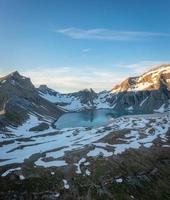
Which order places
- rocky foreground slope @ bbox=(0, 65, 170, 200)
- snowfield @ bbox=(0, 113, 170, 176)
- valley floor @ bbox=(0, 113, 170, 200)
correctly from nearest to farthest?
rocky foreground slope @ bbox=(0, 65, 170, 200)
valley floor @ bbox=(0, 113, 170, 200)
snowfield @ bbox=(0, 113, 170, 176)

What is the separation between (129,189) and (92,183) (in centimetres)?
917

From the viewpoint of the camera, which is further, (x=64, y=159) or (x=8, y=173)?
(x=64, y=159)

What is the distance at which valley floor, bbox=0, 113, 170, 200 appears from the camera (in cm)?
6562

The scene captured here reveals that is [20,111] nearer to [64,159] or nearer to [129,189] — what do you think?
[64,159]

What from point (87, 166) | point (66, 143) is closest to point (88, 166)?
point (87, 166)

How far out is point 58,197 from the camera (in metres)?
62.2

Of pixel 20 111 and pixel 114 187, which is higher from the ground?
pixel 20 111

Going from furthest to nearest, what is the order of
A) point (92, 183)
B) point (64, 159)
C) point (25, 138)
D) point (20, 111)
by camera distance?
point (20, 111), point (25, 138), point (64, 159), point (92, 183)

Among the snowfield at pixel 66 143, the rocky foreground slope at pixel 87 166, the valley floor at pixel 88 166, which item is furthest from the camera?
the snowfield at pixel 66 143

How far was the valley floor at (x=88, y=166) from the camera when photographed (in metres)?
65.6

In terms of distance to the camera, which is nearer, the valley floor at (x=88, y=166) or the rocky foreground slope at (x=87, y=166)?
the rocky foreground slope at (x=87, y=166)

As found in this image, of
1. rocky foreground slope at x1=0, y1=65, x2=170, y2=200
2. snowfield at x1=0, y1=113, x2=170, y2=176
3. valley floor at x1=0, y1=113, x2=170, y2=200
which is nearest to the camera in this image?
rocky foreground slope at x1=0, y1=65, x2=170, y2=200

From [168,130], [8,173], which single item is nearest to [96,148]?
[8,173]

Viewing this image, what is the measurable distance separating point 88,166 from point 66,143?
3086 centimetres
